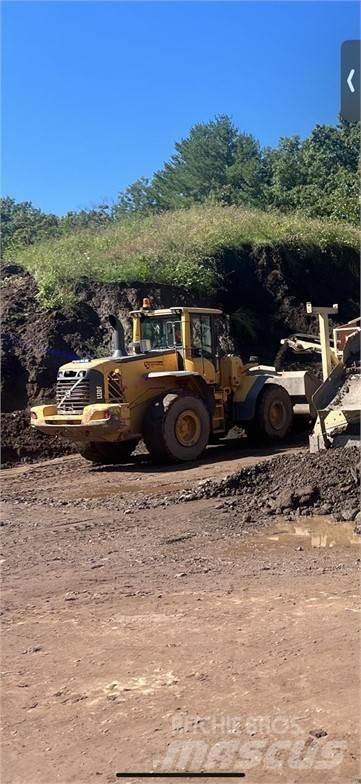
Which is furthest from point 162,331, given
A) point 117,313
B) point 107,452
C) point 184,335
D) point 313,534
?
point 313,534

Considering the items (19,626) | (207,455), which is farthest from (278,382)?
(19,626)

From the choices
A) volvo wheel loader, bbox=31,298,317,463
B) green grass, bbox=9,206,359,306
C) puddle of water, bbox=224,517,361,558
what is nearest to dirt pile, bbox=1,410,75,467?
Answer: volvo wheel loader, bbox=31,298,317,463

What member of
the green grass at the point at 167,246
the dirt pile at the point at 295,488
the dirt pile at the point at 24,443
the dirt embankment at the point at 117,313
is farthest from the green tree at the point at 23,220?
the dirt pile at the point at 295,488

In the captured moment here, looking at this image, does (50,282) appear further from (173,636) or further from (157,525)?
(173,636)

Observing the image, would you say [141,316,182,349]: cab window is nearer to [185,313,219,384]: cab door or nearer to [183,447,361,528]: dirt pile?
[185,313,219,384]: cab door

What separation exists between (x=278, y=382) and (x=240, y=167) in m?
40.8

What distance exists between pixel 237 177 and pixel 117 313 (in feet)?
118

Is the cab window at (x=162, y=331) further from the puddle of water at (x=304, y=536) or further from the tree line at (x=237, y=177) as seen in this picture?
the tree line at (x=237, y=177)

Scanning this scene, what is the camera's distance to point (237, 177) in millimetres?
52906

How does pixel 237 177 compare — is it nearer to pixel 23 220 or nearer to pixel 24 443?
pixel 23 220

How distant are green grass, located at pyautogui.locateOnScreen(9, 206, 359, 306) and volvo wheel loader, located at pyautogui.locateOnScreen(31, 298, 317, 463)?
605 cm

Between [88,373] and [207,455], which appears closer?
[88,373]

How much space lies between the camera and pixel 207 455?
14.1 metres

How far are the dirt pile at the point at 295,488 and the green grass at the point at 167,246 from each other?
35.0 feet
